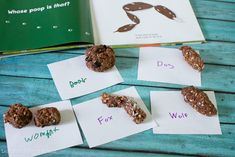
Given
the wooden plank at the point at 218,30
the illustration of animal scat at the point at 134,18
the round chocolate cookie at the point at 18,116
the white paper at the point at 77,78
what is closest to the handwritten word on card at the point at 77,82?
the white paper at the point at 77,78

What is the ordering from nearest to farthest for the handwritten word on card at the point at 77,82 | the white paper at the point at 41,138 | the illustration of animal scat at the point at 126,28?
the white paper at the point at 41,138
the handwritten word on card at the point at 77,82
the illustration of animal scat at the point at 126,28

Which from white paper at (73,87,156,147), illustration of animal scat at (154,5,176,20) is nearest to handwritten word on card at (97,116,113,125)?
white paper at (73,87,156,147)

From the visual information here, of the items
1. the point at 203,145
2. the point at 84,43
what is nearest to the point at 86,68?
the point at 84,43

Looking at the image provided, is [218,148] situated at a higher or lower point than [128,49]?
lower

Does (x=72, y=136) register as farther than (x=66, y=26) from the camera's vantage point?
No

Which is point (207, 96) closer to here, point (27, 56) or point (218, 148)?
point (218, 148)

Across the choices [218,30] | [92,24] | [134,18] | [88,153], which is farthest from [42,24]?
[218,30]

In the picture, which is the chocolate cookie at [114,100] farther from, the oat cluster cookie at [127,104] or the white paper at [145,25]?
the white paper at [145,25]

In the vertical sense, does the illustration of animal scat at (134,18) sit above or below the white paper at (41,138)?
above
